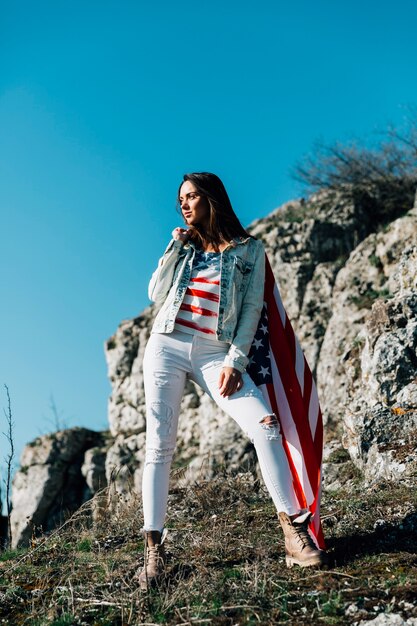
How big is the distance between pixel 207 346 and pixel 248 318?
1.00ft

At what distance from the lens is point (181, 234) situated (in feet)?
13.3

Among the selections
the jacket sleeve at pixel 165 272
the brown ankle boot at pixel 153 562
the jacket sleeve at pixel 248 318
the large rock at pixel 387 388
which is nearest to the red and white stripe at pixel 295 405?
the jacket sleeve at pixel 248 318

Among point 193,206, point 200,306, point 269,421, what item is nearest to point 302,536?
point 269,421

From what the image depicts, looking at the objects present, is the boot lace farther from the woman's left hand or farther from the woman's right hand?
the woman's right hand

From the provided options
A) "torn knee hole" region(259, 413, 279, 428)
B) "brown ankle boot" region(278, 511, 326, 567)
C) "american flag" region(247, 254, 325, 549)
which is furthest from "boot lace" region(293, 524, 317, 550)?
"torn knee hole" region(259, 413, 279, 428)

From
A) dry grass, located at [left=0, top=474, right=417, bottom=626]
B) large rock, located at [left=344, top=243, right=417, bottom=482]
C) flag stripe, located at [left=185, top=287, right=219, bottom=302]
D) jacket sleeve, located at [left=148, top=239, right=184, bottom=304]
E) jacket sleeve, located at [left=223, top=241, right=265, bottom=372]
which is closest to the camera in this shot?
dry grass, located at [left=0, top=474, right=417, bottom=626]

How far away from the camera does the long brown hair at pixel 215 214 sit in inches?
159

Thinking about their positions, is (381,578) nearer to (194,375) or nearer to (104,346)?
(194,375)

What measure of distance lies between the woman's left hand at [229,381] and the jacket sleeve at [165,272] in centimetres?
67

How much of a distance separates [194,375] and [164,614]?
1.31 meters

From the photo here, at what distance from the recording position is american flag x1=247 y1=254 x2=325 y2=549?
13.0 feet

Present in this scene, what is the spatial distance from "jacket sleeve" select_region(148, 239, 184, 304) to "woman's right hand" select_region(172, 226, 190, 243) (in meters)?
0.03

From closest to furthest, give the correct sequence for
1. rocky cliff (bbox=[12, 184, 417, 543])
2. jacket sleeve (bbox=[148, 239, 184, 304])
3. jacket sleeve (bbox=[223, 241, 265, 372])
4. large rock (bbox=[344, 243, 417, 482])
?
jacket sleeve (bbox=[223, 241, 265, 372])
jacket sleeve (bbox=[148, 239, 184, 304])
large rock (bbox=[344, 243, 417, 482])
rocky cliff (bbox=[12, 184, 417, 543])

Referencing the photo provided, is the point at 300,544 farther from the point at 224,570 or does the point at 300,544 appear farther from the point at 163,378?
the point at 163,378
